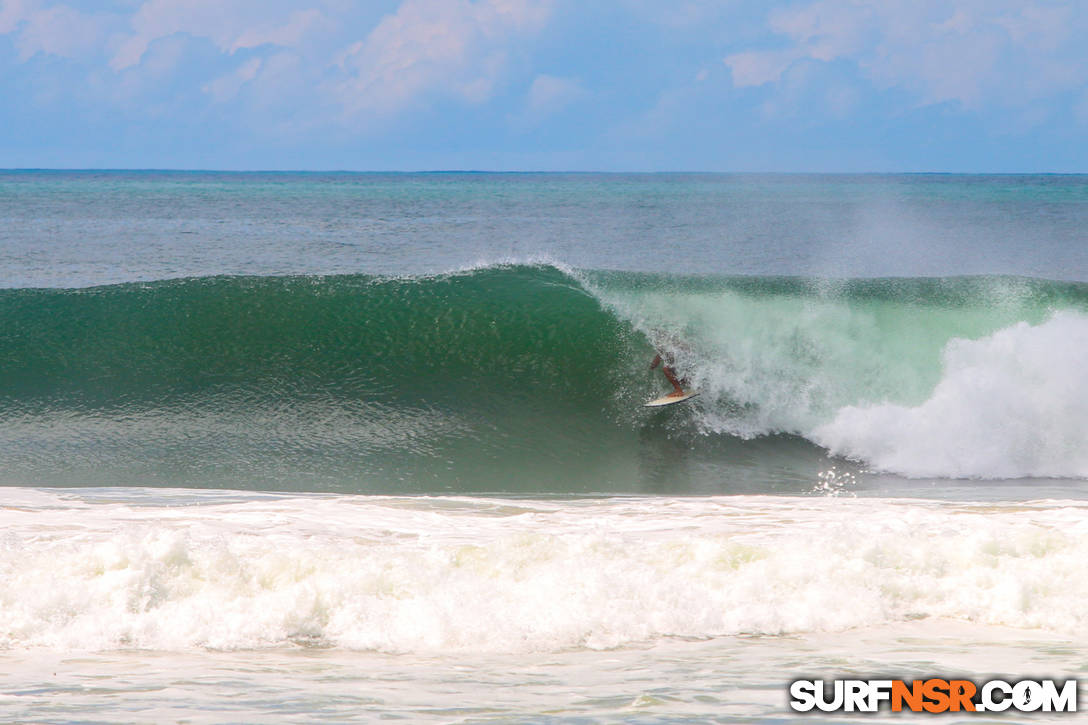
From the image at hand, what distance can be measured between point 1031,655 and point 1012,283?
895 cm

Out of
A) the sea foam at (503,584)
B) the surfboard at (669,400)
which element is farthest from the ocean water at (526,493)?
the surfboard at (669,400)

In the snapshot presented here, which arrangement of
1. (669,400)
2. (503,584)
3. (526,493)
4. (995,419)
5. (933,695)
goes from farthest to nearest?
(669,400)
(995,419)
(526,493)
(503,584)
(933,695)

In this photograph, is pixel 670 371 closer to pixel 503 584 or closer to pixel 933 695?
pixel 503 584

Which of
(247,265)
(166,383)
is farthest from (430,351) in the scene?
(247,265)

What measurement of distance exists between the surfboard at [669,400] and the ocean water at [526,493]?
152mm

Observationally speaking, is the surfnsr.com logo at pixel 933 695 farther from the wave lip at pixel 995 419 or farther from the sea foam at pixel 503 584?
the wave lip at pixel 995 419

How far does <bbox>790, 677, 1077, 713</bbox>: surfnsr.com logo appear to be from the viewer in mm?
3186

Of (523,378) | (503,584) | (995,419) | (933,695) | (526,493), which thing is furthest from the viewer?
(523,378)

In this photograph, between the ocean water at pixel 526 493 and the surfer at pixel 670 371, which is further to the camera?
the surfer at pixel 670 371

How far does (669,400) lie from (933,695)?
588 cm

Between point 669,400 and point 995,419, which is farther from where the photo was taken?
point 669,400

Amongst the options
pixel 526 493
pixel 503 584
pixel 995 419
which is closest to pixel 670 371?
pixel 526 493

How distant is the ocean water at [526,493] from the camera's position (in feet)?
12.4

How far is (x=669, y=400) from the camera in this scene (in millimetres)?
9141
